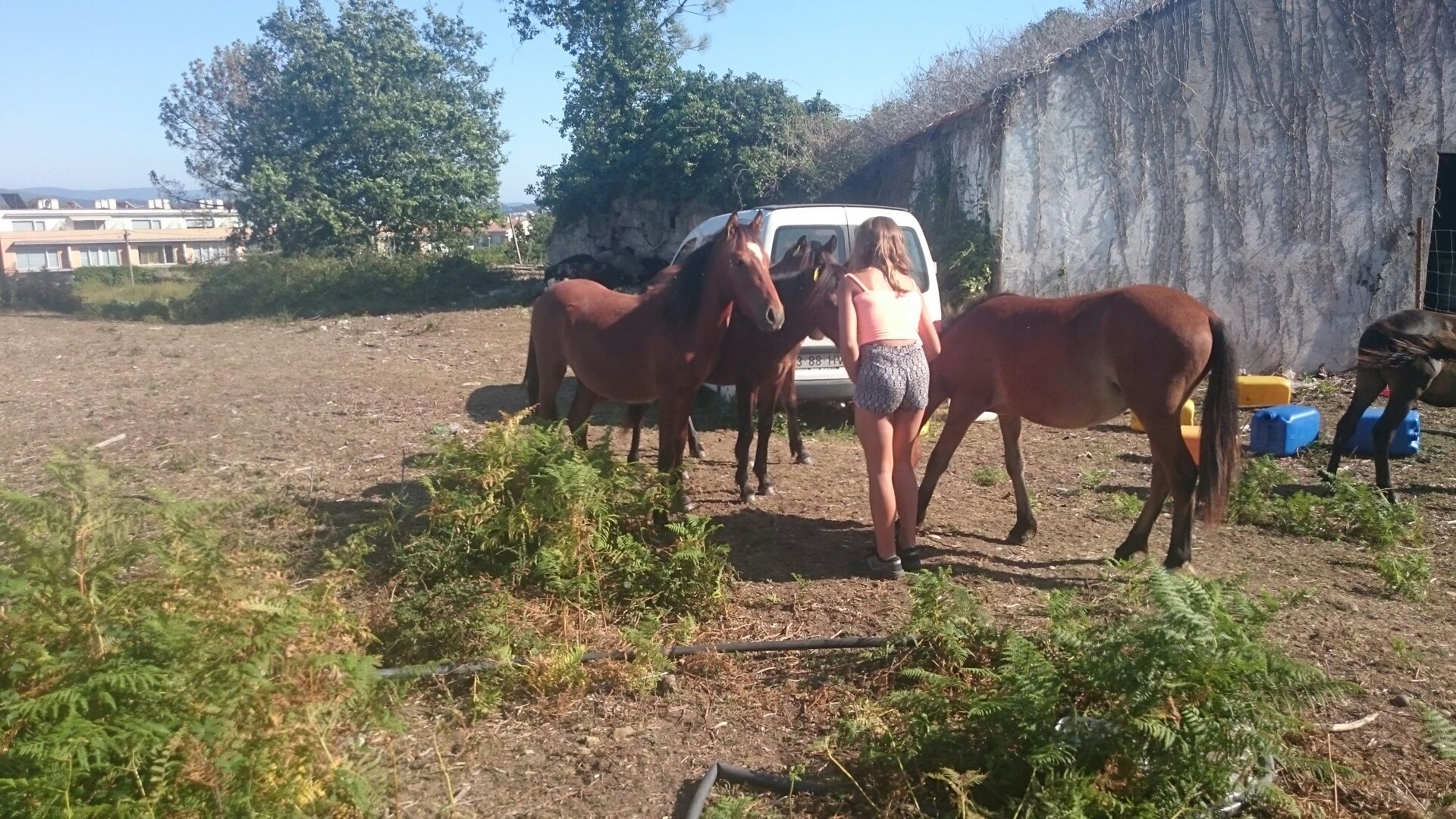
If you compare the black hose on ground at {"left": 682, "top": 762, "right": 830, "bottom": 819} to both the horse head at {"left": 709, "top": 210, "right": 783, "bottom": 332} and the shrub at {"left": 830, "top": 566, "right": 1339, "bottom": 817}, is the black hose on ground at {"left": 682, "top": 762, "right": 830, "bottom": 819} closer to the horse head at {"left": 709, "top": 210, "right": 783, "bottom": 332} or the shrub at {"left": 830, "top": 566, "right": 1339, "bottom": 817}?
the shrub at {"left": 830, "top": 566, "right": 1339, "bottom": 817}

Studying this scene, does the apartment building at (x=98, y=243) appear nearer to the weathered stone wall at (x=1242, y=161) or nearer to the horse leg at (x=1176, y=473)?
the weathered stone wall at (x=1242, y=161)

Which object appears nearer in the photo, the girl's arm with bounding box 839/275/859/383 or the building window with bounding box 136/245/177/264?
the girl's arm with bounding box 839/275/859/383

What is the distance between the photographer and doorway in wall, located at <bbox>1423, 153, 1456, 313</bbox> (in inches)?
477

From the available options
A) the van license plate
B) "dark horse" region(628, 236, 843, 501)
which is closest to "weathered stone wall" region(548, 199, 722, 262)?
the van license plate

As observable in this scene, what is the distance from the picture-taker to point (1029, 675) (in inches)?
121

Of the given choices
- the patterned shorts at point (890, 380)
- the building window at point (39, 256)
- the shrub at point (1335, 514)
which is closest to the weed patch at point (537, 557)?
the patterned shorts at point (890, 380)

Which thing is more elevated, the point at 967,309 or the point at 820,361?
the point at 967,309

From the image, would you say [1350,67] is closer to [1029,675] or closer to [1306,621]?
[1306,621]

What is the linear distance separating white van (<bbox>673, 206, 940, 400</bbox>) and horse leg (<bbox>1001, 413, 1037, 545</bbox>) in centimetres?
237

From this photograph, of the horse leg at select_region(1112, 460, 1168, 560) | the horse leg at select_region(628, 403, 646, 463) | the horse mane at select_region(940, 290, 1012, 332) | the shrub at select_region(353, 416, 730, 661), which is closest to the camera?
the shrub at select_region(353, 416, 730, 661)

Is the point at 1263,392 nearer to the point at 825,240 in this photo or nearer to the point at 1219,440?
the point at 825,240

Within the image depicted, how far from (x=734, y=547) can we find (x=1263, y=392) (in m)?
6.30

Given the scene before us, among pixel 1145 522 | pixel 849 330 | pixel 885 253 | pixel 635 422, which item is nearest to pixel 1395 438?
pixel 1145 522

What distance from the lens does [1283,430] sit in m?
7.89
